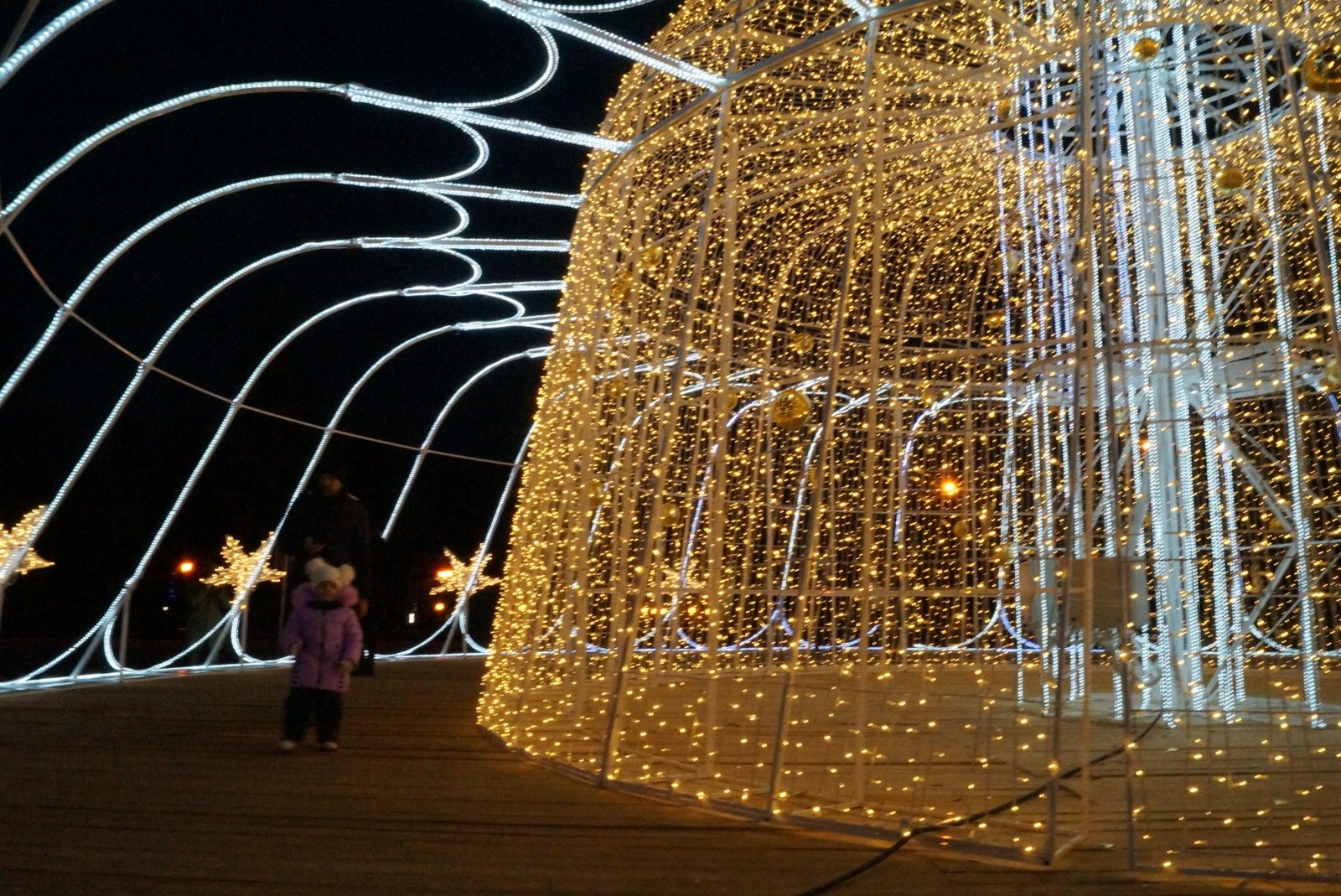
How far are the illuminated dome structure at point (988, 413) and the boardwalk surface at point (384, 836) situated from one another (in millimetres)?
348

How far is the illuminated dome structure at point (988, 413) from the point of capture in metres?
5.06

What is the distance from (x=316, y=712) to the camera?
23.1ft

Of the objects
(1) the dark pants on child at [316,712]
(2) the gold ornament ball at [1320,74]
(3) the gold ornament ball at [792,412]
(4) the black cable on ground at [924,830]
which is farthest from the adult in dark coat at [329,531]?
(2) the gold ornament ball at [1320,74]

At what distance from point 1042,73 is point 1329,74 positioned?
2446 millimetres

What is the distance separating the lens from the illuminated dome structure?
5.06m

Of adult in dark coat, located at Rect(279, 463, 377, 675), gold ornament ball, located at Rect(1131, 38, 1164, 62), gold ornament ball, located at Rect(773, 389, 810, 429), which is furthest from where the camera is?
adult in dark coat, located at Rect(279, 463, 377, 675)

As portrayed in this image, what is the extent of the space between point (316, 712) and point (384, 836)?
8.87 feet

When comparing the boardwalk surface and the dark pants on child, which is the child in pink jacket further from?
the boardwalk surface

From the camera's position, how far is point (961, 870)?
396 cm

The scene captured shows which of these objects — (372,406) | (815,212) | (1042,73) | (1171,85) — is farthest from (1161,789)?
(372,406)

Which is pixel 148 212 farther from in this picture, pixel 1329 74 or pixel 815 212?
pixel 1329 74

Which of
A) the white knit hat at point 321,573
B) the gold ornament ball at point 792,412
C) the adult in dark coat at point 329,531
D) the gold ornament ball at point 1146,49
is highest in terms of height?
the gold ornament ball at point 1146,49

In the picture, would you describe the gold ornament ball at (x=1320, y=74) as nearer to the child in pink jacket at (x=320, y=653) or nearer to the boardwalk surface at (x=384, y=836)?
the boardwalk surface at (x=384, y=836)

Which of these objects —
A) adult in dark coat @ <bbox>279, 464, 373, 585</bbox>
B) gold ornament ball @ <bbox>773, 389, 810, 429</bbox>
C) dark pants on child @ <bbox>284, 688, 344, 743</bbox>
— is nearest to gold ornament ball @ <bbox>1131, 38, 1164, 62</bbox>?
gold ornament ball @ <bbox>773, 389, 810, 429</bbox>
